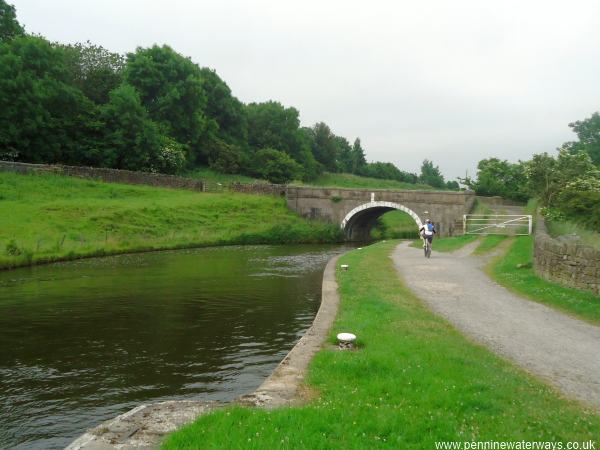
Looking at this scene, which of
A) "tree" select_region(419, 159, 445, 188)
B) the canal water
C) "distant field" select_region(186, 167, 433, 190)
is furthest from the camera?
"tree" select_region(419, 159, 445, 188)

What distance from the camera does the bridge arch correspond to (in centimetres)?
4656

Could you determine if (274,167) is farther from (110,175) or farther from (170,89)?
(110,175)

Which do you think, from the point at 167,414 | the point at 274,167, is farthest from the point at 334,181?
the point at 167,414

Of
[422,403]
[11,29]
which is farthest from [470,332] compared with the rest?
[11,29]

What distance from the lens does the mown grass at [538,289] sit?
38.4 feet

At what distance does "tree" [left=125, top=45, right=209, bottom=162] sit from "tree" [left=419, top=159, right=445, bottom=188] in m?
100

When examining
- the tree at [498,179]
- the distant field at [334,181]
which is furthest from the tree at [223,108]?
the tree at [498,179]

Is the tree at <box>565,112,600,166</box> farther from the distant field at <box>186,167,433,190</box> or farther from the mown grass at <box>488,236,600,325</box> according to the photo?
the mown grass at <box>488,236,600,325</box>

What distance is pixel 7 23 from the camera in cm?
5178

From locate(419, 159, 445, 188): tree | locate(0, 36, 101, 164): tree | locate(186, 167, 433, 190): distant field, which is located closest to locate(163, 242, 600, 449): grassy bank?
locate(0, 36, 101, 164): tree

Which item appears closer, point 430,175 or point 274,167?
point 274,167

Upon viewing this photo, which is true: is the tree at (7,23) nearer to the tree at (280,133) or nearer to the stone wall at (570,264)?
the tree at (280,133)

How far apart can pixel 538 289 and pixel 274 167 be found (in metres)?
61.3

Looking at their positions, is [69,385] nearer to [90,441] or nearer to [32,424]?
[32,424]
